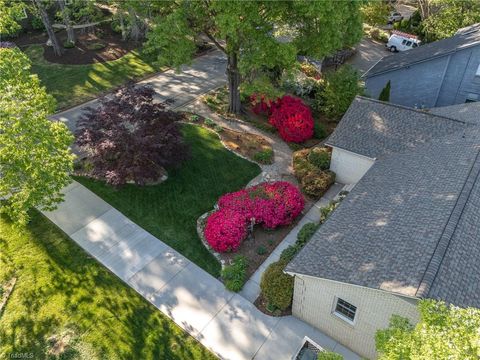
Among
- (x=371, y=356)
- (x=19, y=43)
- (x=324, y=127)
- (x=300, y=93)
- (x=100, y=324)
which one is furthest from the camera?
(x=19, y=43)

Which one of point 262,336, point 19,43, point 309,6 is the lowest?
point 262,336

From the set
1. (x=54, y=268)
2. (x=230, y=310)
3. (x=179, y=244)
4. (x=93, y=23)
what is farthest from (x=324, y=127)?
(x=93, y=23)

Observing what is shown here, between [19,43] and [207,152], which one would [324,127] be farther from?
[19,43]

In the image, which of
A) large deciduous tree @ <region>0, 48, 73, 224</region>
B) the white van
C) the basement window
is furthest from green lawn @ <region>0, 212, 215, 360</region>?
the white van

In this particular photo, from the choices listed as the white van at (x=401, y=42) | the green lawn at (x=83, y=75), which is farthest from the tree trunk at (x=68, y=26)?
the white van at (x=401, y=42)

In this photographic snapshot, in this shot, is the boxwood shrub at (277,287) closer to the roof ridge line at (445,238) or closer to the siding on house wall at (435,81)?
the roof ridge line at (445,238)

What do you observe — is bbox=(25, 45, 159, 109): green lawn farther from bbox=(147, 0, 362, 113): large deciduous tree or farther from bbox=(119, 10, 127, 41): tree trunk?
bbox=(147, 0, 362, 113): large deciduous tree
